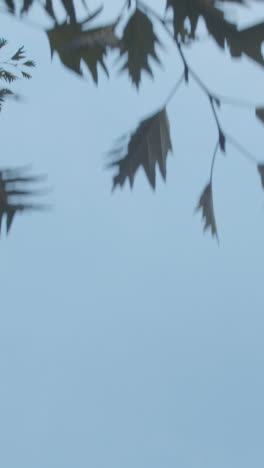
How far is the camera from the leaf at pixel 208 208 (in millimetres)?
1556

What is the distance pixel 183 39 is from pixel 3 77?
1.34 m

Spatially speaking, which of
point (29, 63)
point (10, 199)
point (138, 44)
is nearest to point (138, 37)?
point (138, 44)

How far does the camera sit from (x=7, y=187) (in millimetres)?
1198

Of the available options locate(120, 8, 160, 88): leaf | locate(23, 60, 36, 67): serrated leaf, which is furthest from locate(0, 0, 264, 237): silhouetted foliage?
locate(23, 60, 36, 67): serrated leaf

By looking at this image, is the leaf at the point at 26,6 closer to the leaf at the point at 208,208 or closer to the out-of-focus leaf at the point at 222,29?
the out-of-focus leaf at the point at 222,29

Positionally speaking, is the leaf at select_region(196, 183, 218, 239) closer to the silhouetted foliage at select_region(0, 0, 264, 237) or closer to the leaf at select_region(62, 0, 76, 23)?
the silhouetted foliage at select_region(0, 0, 264, 237)

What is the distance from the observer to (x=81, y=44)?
1268 mm

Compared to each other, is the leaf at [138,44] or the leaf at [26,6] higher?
the leaf at [26,6]

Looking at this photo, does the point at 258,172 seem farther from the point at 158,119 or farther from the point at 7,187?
the point at 7,187

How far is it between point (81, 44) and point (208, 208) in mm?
631

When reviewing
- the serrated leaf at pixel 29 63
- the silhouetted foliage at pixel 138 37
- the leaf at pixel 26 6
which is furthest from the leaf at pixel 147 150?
the serrated leaf at pixel 29 63

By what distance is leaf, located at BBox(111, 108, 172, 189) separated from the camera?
143cm

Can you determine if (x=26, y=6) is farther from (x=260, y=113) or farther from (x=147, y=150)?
(x=260, y=113)

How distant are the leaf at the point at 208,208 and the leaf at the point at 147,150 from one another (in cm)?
17
